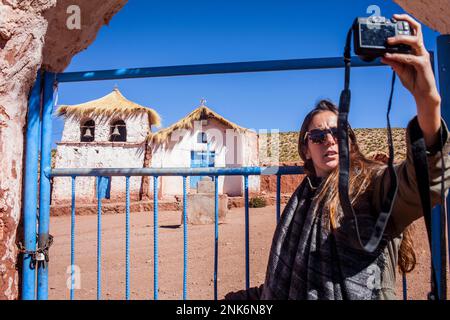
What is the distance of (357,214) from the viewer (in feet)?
4.48

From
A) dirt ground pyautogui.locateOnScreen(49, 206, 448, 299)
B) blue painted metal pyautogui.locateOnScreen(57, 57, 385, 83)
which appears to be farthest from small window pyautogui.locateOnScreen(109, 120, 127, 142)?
blue painted metal pyautogui.locateOnScreen(57, 57, 385, 83)

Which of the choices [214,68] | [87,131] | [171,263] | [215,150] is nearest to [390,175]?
[214,68]

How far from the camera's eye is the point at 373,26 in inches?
45.7

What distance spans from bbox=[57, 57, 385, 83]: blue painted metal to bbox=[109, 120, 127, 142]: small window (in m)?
17.5

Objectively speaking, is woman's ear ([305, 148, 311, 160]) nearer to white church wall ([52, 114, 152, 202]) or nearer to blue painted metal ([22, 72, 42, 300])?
blue painted metal ([22, 72, 42, 300])

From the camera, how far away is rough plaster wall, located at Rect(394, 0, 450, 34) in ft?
6.17

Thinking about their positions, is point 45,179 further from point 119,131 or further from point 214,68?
point 119,131

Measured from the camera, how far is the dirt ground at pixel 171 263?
4.82 m

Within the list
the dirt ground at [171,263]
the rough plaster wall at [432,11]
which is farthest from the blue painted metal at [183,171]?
the dirt ground at [171,263]

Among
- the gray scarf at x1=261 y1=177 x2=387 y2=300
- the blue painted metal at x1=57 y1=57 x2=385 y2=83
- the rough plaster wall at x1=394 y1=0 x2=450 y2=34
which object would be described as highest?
the rough plaster wall at x1=394 y1=0 x2=450 y2=34
